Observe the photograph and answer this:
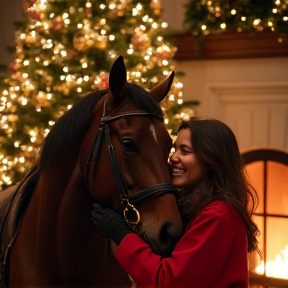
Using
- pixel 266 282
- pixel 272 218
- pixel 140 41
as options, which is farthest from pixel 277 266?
pixel 140 41

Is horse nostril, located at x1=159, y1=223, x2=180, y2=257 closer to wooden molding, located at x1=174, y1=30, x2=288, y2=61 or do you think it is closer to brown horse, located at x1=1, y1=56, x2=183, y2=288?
brown horse, located at x1=1, y1=56, x2=183, y2=288

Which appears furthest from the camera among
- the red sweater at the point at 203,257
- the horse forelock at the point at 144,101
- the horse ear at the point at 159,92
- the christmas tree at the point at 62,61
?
the christmas tree at the point at 62,61

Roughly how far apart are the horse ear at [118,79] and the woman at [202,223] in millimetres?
264

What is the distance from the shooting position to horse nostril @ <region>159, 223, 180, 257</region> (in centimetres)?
176

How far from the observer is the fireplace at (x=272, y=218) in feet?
16.0

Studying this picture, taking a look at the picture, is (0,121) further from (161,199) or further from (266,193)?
(161,199)

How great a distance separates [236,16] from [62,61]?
1577 millimetres

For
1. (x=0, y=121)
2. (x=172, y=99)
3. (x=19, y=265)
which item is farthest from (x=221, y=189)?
(x=0, y=121)

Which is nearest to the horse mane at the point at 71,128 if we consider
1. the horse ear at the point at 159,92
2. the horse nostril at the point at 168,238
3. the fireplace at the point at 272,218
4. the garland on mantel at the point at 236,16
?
the horse ear at the point at 159,92

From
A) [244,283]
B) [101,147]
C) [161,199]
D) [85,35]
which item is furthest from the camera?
[85,35]

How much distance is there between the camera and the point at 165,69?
416 cm

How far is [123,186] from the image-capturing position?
1908 millimetres

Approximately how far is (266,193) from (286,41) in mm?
1314

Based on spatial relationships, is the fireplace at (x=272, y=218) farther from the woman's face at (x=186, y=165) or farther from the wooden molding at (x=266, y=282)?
the woman's face at (x=186, y=165)
